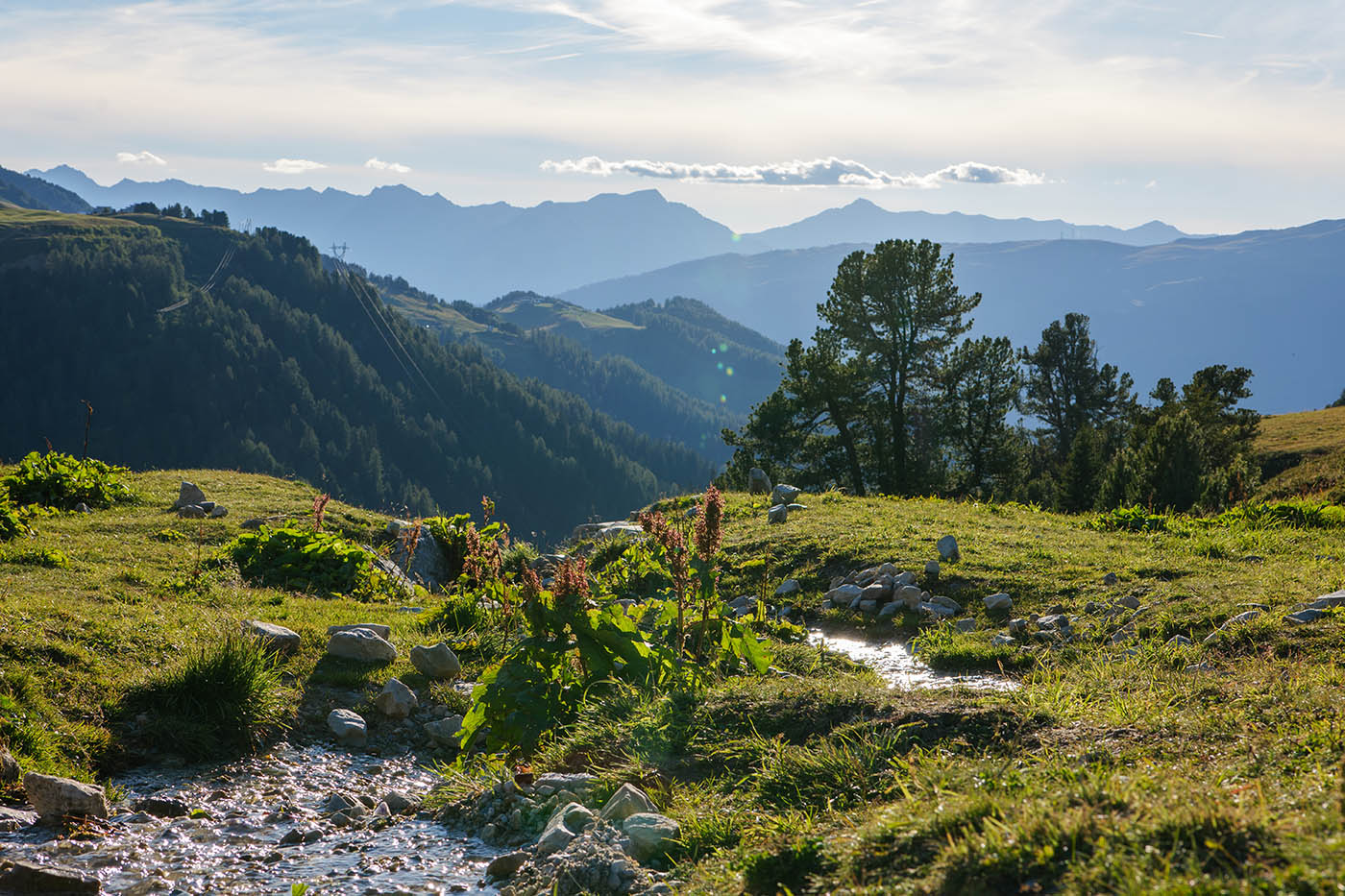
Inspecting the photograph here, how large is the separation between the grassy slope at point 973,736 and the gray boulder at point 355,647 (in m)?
0.24

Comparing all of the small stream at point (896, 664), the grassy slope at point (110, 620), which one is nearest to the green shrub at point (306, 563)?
the grassy slope at point (110, 620)

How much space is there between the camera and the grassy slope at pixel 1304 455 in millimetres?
25247

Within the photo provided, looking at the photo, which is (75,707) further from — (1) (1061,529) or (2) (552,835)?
(1) (1061,529)

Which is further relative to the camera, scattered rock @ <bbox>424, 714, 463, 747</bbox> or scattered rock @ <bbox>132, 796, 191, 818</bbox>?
scattered rock @ <bbox>424, 714, 463, 747</bbox>

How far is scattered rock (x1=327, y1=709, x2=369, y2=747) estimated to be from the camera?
7520mm

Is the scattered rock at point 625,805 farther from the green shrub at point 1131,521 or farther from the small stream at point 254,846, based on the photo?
the green shrub at point 1131,521

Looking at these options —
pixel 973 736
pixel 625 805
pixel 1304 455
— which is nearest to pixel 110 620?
pixel 625 805

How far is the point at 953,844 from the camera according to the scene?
3688 millimetres

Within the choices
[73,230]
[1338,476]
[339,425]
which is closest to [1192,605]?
[1338,476]

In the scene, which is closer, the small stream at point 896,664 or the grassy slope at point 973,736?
the grassy slope at point 973,736

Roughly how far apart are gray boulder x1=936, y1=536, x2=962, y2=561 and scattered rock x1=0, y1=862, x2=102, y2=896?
11.1m

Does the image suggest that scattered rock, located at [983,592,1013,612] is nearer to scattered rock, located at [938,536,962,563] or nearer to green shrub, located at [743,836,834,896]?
→ scattered rock, located at [938,536,962,563]

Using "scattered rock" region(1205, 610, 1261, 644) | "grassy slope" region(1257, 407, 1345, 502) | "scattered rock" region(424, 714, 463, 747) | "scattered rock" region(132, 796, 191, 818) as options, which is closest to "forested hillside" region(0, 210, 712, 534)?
"grassy slope" region(1257, 407, 1345, 502)

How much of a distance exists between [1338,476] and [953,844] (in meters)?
29.5
